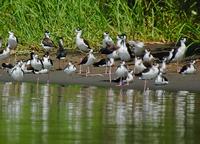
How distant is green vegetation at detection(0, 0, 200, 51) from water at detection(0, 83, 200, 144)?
24.2 feet

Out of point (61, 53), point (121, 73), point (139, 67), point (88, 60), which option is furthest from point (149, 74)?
point (61, 53)

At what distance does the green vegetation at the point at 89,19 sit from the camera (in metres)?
26.6

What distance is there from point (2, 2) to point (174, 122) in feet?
49.1

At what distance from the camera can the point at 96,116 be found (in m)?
13.9

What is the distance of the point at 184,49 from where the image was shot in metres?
22.9

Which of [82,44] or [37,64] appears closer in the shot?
[37,64]

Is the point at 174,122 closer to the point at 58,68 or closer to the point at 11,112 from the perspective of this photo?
the point at 11,112

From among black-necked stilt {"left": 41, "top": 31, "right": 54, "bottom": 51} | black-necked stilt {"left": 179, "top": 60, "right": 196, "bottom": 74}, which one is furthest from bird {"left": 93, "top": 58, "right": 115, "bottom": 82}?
black-necked stilt {"left": 41, "top": 31, "right": 54, "bottom": 51}

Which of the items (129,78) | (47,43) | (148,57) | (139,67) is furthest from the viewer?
(47,43)

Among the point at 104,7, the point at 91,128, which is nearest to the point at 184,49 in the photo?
the point at 104,7

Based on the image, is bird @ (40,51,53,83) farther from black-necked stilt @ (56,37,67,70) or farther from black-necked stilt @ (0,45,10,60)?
black-necked stilt @ (0,45,10,60)

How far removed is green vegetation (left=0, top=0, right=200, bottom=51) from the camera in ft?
87.3

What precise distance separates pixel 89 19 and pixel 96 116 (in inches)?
518

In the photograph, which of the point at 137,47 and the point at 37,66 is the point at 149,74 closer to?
the point at 37,66
